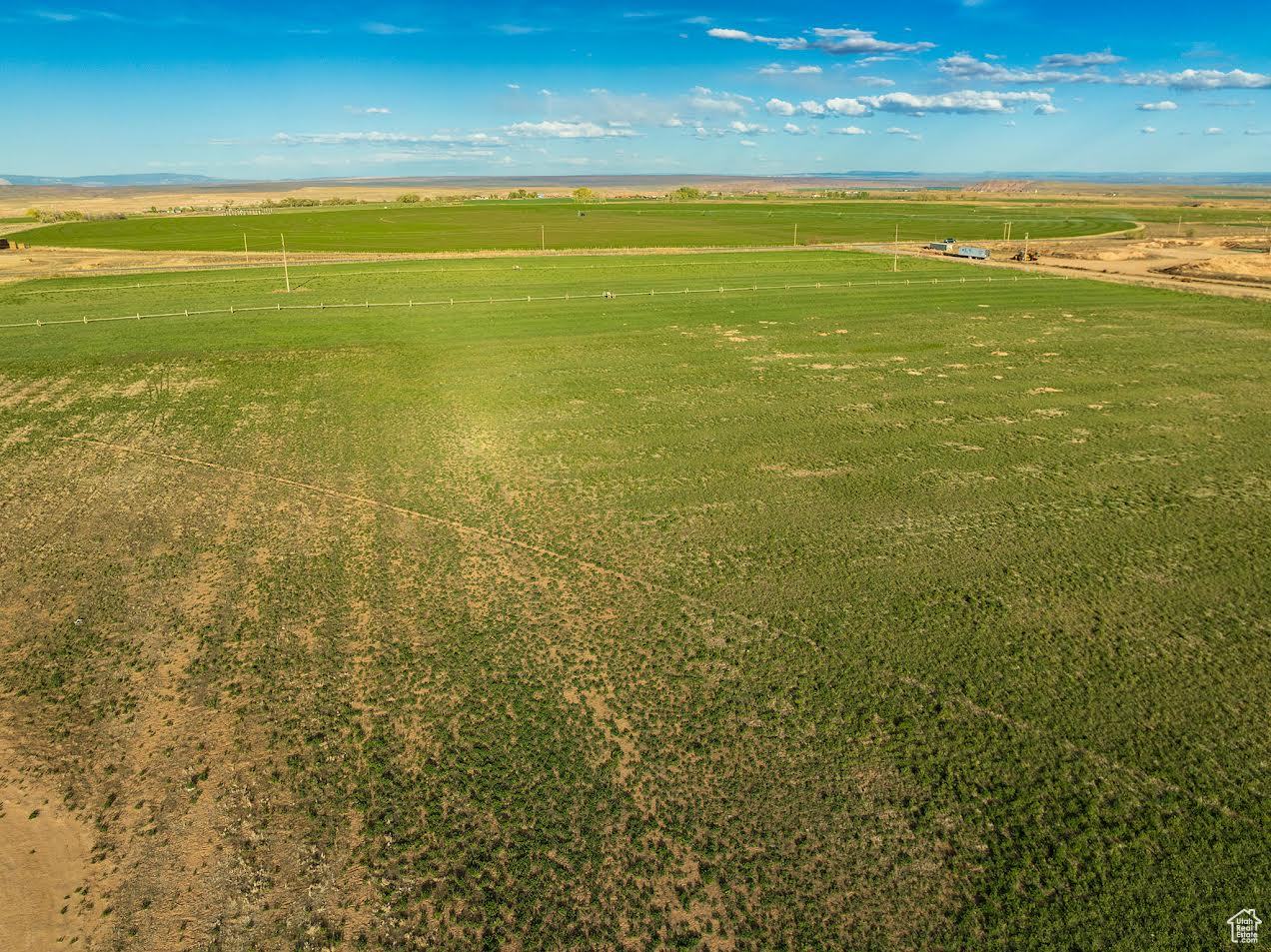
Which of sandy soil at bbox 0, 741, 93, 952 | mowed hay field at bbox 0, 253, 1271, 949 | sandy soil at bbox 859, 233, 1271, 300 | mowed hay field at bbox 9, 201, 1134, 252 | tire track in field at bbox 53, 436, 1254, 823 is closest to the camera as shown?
sandy soil at bbox 0, 741, 93, 952

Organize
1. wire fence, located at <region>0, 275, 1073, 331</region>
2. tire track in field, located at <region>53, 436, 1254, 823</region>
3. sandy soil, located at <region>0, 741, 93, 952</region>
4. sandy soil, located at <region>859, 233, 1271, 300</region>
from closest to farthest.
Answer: sandy soil, located at <region>0, 741, 93, 952</region> < tire track in field, located at <region>53, 436, 1254, 823</region> < wire fence, located at <region>0, 275, 1073, 331</region> < sandy soil, located at <region>859, 233, 1271, 300</region>

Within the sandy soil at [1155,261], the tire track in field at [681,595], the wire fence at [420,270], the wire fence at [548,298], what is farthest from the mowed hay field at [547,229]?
the tire track in field at [681,595]

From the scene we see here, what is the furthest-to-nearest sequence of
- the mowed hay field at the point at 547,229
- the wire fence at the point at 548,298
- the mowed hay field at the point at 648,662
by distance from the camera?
the mowed hay field at the point at 547,229, the wire fence at the point at 548,298, the mowed hay field at the point at 648,662

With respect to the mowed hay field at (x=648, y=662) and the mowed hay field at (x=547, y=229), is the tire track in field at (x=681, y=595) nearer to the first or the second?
the mowed hay field at (x=648, y=662)

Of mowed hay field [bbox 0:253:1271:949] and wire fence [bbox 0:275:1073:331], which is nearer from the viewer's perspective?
mowed hay field [bbox 0:253:1271:949]

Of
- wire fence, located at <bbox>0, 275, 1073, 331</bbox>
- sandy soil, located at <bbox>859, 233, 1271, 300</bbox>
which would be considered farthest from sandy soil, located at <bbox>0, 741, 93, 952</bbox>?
sandy soil, located at <bbox>859, 233, 1271, 300</bbox>

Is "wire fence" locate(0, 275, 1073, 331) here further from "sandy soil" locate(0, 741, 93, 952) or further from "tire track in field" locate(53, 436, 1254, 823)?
"sandy soil" locate(0, 741, 93, 952)

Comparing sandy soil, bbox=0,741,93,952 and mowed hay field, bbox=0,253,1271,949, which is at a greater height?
mowed hay field, bbox=0,253,1271,949
